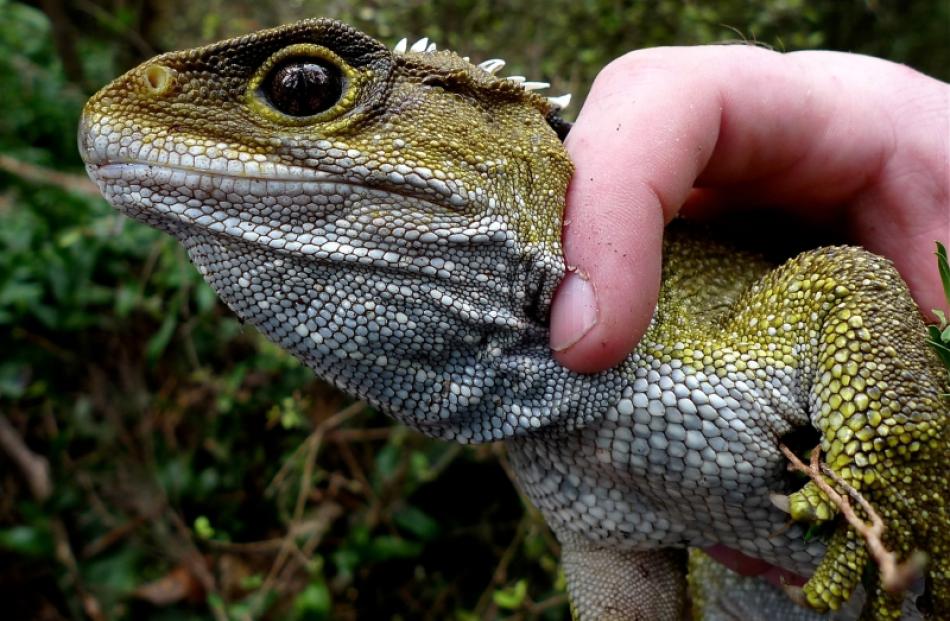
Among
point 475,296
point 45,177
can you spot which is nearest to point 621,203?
point 475,296

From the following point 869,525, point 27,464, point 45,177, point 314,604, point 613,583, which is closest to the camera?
point 869,525

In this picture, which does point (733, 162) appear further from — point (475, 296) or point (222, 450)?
point (222, 450)

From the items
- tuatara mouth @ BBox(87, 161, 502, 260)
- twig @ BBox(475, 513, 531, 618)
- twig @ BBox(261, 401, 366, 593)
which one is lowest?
twig @ BBox(475, 513, 531, 618)

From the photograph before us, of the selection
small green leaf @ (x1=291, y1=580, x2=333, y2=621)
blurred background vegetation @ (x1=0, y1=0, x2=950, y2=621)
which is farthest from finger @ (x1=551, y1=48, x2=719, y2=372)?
small green leaf @ (x1=291, y1=580, x2=333, y2=621)

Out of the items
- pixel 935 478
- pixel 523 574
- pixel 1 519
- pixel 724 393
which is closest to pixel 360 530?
pixel 523 574

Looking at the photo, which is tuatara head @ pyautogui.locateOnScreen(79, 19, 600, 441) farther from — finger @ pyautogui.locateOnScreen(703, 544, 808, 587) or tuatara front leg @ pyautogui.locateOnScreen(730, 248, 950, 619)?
finger @ pyautogui.locateOnScreen(703, 544, 808, 587)

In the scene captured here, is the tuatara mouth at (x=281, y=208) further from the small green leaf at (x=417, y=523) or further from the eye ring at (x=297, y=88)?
the small green leaf at (x=417, y=523)

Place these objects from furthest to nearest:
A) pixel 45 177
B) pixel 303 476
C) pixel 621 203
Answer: pixel 45 177 < pixel 303 476 < pixel 621 203
